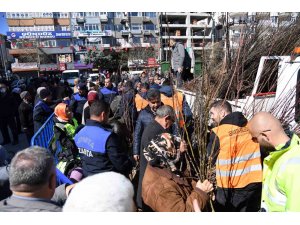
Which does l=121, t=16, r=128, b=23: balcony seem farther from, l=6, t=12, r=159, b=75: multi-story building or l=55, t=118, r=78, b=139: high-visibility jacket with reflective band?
l=55, t=118, r=78, b=139: high-visibility jacket with reflective band

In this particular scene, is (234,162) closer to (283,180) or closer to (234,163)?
(234,163)

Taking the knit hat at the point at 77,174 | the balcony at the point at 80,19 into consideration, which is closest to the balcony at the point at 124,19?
the balcony at the point at 80,19

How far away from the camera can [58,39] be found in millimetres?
51094

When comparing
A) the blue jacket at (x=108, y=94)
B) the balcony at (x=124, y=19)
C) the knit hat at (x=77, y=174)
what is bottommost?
the knit hat at (x=77, y=174)

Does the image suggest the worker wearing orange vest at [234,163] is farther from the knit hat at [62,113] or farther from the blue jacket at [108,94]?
the blue jacket at [108,94]

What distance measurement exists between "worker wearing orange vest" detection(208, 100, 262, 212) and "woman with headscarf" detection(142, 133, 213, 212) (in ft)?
1.00

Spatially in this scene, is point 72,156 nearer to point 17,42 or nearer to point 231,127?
point 231,127

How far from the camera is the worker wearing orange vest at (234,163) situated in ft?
7.06

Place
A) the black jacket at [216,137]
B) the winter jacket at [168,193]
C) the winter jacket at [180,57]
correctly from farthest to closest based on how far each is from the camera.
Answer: the winter jacket at [180,57] < the black jacket at [216,137] < the winter jacket at [168,193]

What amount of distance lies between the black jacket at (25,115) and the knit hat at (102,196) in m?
4.56

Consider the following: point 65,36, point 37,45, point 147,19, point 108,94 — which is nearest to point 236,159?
point 108,94

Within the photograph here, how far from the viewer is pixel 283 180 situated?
1.35 meters
